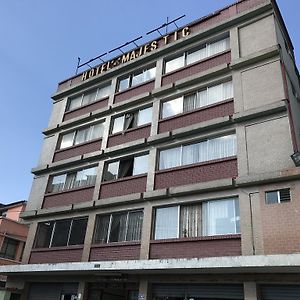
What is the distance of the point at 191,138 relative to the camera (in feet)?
50.4

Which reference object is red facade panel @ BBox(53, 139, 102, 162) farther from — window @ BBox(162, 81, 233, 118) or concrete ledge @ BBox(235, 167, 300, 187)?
concrete ledge @ BBox(235, 167, 300, 187)

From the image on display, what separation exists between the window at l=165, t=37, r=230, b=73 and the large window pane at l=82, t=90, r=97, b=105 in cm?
563

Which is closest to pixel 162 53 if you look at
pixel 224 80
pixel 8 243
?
pixel 224 80

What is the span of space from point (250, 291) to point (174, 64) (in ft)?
39.8

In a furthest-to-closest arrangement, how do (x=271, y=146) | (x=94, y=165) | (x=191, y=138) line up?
(x=94, y=165) < (x=191, y=138) < (x=271, y=146)

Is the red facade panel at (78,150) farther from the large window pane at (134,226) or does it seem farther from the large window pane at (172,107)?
the large window pane at (134,226)

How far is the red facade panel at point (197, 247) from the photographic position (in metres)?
12.0

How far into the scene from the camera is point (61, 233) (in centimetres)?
1798

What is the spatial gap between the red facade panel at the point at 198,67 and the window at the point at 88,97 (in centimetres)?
475

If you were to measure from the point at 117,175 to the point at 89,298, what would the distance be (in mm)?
5848

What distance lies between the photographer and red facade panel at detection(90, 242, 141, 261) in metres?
14.5

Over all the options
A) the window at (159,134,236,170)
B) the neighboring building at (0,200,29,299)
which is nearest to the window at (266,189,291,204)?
the window at (159,134,236,170)

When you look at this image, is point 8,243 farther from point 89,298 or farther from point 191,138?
point 191,138

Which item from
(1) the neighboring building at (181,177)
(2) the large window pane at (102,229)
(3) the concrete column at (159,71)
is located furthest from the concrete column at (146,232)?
(3) the concrete column at (159,71)
